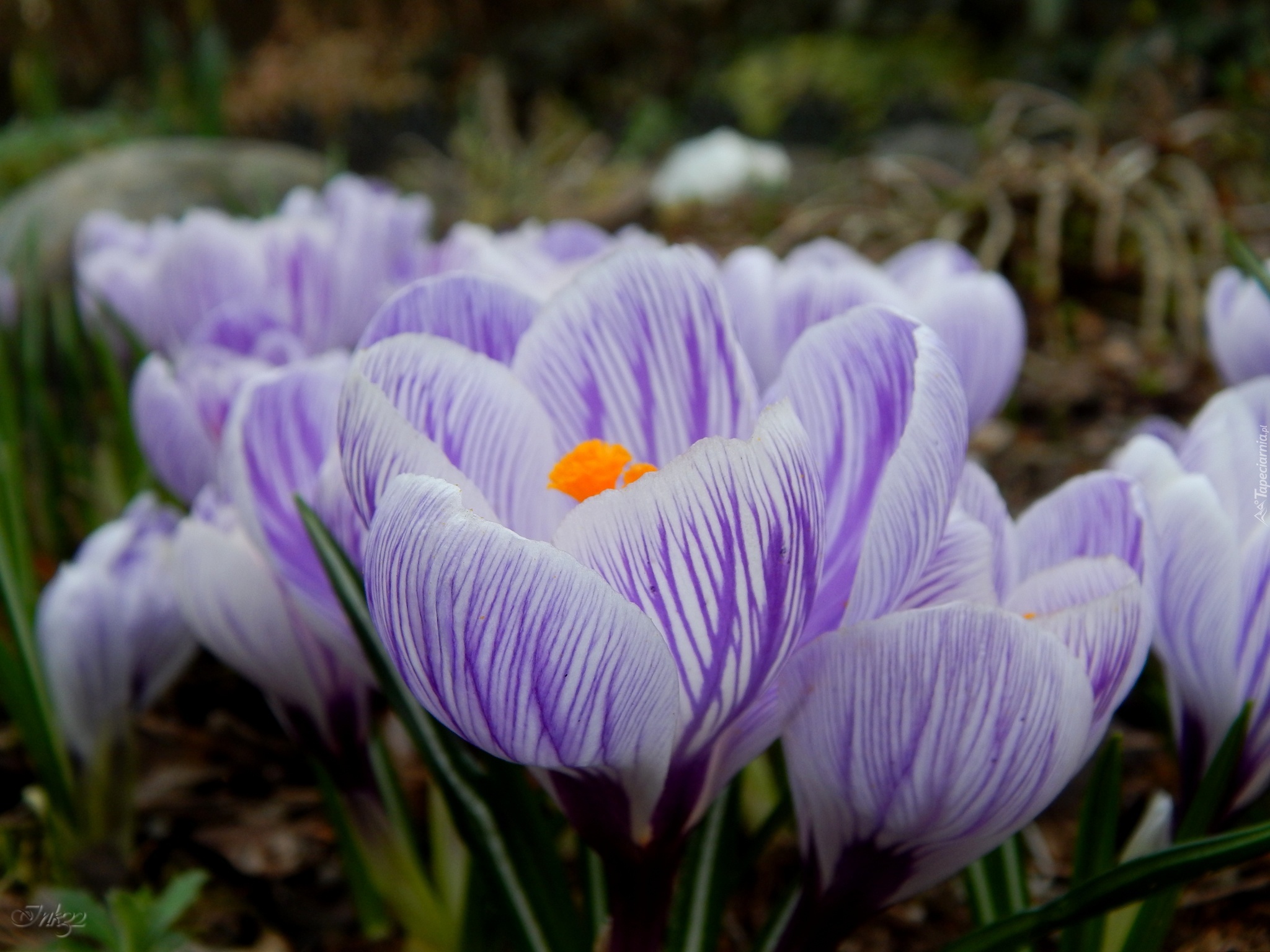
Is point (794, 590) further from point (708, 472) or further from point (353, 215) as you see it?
point (353, 215)

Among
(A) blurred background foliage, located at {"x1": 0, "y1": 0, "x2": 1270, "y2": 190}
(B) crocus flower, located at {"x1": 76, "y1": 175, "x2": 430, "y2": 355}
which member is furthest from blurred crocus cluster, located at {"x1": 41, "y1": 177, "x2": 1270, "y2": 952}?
(A) blurred background foliage, located at {"x1": 0, "y1": 0, "x2": 1270, "y2": 190}

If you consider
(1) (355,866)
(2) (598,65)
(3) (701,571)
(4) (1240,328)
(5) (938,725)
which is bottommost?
(2) (598,65)

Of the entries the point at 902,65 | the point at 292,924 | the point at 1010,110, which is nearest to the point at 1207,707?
the point at 292,924

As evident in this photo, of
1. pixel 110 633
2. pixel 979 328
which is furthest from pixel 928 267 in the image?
pixel 110 633

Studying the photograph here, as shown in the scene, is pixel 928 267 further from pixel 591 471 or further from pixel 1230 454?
pixel 591 471

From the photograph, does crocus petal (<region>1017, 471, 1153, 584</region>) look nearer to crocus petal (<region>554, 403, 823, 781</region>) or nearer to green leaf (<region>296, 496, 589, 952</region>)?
crocus petal (<region>554, 403, 823, 781</region>)

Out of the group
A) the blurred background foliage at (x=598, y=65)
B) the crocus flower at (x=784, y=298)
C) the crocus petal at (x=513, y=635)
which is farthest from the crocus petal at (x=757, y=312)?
the blurred background foliage at (x=598, y=65)
